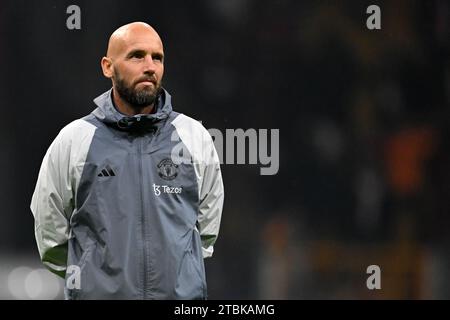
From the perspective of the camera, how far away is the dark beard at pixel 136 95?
263cm

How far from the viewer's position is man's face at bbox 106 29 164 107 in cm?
264

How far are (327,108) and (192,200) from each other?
1.61 metres

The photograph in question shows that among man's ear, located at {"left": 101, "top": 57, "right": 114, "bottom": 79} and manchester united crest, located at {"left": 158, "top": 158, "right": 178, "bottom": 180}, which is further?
man's ear, located at {"left": 101, "top": 57, "right": 114, "bottom": 79}

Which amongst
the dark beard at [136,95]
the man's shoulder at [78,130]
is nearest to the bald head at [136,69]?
the dark beard at [136,95]

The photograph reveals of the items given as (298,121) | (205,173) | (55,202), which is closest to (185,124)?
(205,173)

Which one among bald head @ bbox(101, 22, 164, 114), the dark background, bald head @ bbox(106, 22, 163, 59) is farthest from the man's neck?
the dark background

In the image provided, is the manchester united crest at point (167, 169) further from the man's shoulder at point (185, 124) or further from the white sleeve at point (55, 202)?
the white sleeve at point (55, 202)

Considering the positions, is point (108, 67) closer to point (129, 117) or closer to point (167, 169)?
point (129, 117)

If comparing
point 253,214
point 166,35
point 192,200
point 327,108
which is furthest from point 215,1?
point 192,200

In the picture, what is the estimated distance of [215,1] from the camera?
409 cm

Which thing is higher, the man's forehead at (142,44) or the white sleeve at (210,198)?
the man's forehead at (142,44)

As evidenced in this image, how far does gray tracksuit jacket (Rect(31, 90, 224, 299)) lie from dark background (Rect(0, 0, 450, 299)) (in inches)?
48.8

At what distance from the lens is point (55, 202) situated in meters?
2.63

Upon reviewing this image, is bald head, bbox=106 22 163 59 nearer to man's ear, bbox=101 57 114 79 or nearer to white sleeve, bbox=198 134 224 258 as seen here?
man's ear, bbox=101 57 114 79
